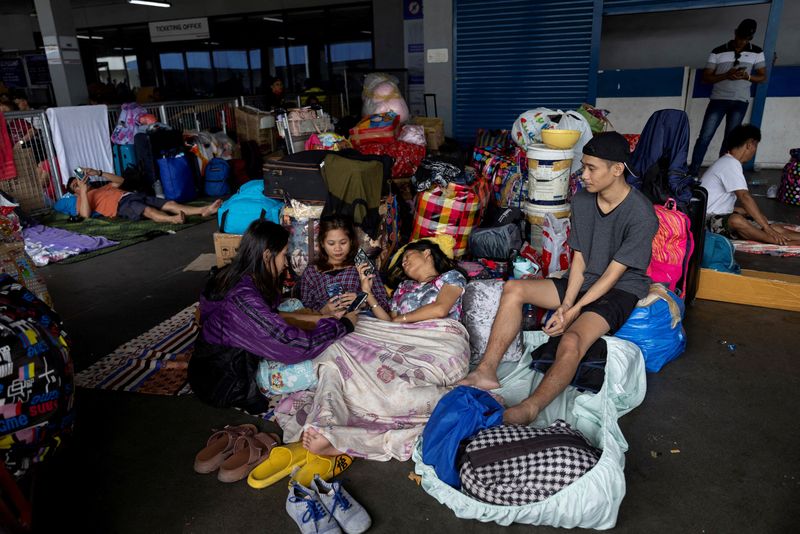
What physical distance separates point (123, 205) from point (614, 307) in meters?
6.13

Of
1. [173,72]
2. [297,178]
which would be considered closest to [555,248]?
[297,178]

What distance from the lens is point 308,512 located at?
2.08 metres

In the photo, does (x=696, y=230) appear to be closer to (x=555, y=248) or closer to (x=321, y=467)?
(x=555, y=248)

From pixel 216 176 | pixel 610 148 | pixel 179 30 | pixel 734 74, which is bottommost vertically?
pixel 216 176

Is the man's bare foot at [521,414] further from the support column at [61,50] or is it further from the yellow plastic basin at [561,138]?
the support column at [61,50]

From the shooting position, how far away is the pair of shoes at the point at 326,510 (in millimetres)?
2055

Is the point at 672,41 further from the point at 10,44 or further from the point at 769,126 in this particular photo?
the point at 10,44

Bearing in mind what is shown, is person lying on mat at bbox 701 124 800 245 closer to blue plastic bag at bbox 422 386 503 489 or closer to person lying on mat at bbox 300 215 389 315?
person lying on mat at bbox 300 215 389 315

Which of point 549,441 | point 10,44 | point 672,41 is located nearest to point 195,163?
point 549,441

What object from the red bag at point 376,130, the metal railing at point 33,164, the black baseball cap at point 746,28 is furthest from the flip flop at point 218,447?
the black baseball cap at point 746,28

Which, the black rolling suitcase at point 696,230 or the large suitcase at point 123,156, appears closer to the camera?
the black rolling suitcase at point 696,230

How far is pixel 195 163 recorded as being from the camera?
26.6ft

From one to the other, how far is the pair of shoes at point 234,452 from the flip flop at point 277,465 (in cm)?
5

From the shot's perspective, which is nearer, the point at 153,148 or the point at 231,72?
the point at 153,148
